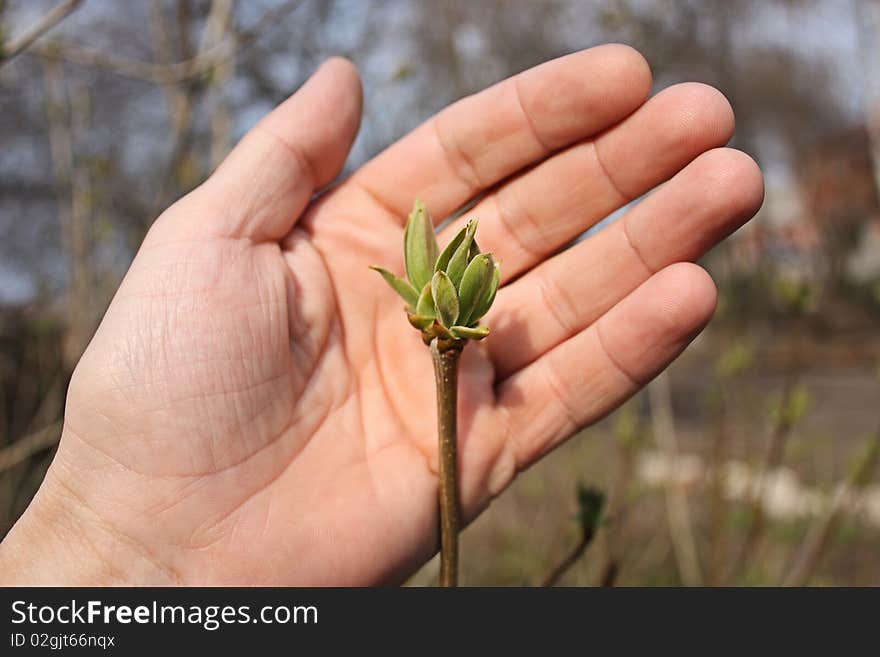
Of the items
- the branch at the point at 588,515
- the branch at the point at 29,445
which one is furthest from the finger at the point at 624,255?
the branch at the point at 29,445

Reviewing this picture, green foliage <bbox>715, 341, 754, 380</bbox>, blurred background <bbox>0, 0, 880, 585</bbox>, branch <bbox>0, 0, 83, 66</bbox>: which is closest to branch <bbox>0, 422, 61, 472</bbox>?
blurred background <bbox>0, 0, 880, 585</bbox>

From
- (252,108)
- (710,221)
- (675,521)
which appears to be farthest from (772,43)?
(710,221)

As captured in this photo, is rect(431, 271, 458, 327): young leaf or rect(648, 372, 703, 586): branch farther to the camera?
rect(648, 372, 703, 586): branch

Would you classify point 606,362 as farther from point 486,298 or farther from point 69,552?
point 69,552

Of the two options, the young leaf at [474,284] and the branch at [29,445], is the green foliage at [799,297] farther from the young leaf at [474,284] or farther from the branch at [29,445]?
the branch at [29,445]

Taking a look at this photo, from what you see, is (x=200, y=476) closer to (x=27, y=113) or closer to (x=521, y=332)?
(x=521, y=332)

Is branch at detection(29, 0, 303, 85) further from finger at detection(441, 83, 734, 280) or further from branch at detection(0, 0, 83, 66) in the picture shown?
finger at detection(441, 83, 734, 280)
